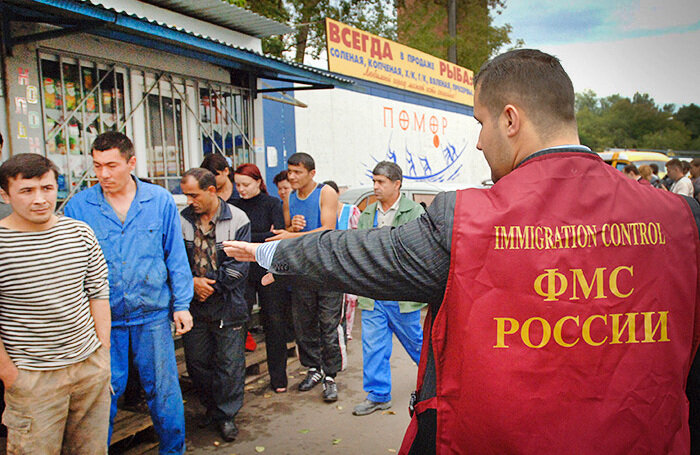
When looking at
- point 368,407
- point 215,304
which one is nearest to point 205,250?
point 215,304

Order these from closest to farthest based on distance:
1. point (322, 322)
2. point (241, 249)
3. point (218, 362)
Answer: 1. point (241, 249)
2. point (218, 362)
3. point (322, 322)

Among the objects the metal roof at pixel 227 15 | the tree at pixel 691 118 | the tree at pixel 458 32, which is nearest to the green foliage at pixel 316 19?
the tree at pixel 458 32

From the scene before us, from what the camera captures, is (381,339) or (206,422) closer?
(206,422)

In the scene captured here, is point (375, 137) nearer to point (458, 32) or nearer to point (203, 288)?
point (203, 288)

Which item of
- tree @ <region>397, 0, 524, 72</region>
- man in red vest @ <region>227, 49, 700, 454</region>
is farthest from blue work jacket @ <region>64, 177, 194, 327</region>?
tree @ <region>397, 0, 524, 72</region>

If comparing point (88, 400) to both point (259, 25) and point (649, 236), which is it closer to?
point (649, 236)

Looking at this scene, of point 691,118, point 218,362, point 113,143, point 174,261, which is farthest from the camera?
point 691,118

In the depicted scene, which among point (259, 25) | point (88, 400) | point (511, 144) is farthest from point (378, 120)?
point (511, 144)

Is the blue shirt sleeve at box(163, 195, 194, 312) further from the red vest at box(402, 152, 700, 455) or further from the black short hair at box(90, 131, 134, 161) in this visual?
the red vest at box(402, 152, 700, 455)

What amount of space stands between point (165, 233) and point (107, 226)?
37 centimetres

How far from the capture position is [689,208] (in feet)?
4.86

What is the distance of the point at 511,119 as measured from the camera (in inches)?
60.9

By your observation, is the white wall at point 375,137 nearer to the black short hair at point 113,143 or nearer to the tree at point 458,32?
the black short hair at point 113,143

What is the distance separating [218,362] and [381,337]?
1.37 metres
